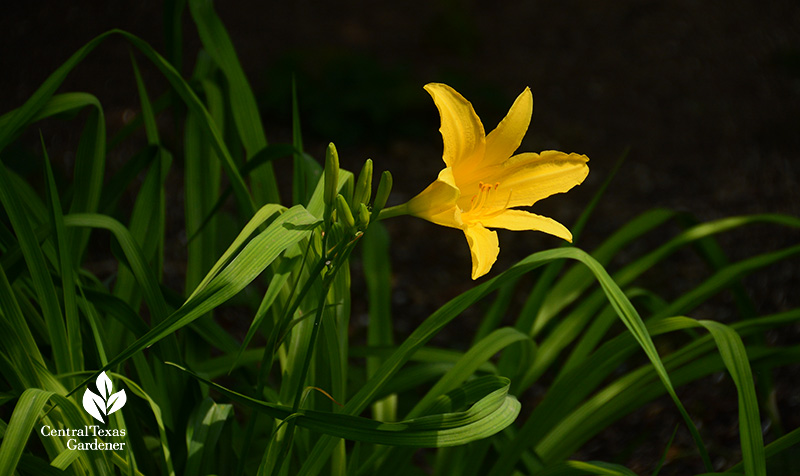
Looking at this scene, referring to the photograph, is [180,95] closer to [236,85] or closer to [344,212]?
[236,85]

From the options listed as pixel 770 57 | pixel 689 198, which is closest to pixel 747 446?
pixel 689 198

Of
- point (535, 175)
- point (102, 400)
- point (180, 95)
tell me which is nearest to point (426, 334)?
point (535, 175)

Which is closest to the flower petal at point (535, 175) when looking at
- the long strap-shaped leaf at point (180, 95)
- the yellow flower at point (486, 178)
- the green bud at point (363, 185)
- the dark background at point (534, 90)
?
the yellow flower at point (486, 178)

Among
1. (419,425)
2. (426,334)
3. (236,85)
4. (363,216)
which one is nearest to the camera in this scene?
(363,216)

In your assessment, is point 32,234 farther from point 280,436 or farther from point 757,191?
point 757,191

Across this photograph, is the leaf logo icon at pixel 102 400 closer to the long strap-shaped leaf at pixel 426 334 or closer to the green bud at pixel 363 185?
the long strap-shaped leaf at pixel 426 334
